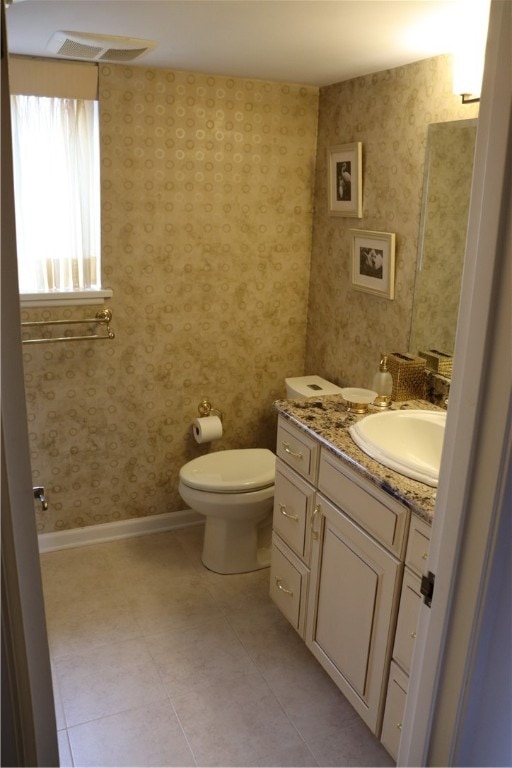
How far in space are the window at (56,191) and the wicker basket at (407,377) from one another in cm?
138

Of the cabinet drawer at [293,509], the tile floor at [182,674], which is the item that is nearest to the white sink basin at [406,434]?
the cabinet drawer at [293,509]

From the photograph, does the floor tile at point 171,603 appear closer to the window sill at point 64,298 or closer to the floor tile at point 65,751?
the floor tile at point 65,751

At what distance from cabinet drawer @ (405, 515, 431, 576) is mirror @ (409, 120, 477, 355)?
2.86 ft

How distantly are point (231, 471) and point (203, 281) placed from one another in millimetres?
904

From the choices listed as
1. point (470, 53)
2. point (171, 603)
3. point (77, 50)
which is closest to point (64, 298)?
point (77, 50)

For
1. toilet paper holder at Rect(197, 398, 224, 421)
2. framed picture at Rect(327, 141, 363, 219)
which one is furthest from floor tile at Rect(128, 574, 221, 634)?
framed picture at Rect(327, 141, 363, 219)

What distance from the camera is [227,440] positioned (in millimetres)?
3350

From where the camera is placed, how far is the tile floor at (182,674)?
2.02 meters

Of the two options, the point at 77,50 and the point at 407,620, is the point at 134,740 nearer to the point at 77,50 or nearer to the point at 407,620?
the point at 407,620

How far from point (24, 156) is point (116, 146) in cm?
38

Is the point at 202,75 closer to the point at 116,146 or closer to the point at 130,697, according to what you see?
the point at 116,146

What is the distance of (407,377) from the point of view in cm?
242

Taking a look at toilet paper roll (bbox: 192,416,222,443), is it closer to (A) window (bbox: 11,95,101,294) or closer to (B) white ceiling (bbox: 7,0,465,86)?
(A) window (bbox: 11,95,101,294)

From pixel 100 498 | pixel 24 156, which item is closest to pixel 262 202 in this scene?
pixel 24 156
